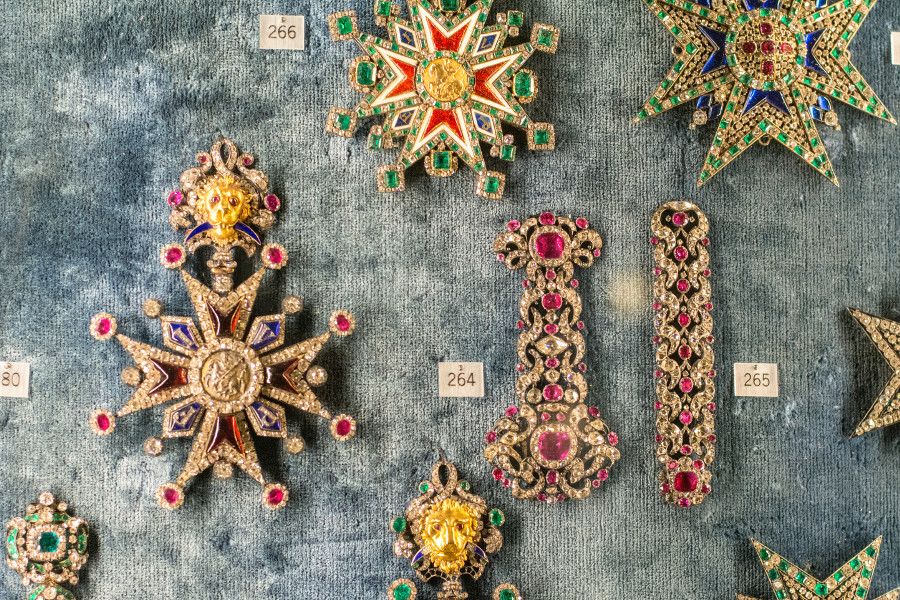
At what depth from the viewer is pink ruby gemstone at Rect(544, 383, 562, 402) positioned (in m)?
1.48

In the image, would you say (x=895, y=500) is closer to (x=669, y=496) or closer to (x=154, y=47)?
(x=669, y=496)

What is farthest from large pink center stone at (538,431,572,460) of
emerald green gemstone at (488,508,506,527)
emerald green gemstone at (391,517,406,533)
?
emerald green gemstone at (391,517,406,533)

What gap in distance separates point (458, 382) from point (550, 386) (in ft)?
0.55

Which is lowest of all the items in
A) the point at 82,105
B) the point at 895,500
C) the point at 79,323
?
the point at 895,500

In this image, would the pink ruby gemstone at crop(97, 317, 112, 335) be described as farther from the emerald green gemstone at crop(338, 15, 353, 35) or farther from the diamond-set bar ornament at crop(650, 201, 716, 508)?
the diamond-set bar ornament at crop(650, 201, 716, 508)

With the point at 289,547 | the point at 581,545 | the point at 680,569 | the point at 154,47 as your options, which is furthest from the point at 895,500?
the point at 154,47

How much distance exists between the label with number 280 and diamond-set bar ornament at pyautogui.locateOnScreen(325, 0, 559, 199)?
12.8 inches

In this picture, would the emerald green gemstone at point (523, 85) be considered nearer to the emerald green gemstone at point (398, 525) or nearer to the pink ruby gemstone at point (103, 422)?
the emerald green gemstone at point (398, 525)

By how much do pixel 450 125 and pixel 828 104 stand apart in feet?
2.44

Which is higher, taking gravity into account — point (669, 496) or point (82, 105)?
point (82, 105)

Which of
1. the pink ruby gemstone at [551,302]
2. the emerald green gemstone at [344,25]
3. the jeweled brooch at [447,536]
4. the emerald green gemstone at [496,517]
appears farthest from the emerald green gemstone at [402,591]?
the emerald green gemstone at [344,25]

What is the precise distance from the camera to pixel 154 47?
1.50 meters

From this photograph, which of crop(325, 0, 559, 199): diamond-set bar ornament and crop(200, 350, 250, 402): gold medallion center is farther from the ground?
crop(325, 0, 559, 199): diamond-set bar ornament

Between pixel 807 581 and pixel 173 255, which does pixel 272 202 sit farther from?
pixel 807 581
